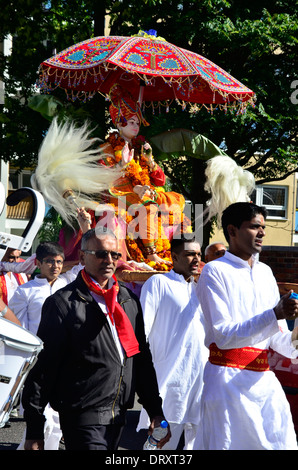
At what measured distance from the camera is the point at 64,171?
7.45 metres

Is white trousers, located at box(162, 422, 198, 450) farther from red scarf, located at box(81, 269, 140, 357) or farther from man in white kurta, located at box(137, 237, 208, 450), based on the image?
red scarf, located at box(81, 269, 140, 357)

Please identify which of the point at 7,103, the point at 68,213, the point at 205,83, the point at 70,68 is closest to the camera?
the point at 68,213

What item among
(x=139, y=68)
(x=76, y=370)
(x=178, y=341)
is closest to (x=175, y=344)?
(x=178, y=341)

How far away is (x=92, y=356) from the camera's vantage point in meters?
4.10

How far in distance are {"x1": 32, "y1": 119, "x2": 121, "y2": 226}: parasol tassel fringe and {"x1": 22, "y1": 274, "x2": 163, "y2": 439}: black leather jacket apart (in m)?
3.37

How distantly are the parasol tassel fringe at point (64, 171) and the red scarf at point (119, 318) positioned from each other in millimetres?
3323

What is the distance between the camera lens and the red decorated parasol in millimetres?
8164

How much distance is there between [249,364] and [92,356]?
0.96 metres

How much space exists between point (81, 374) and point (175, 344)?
2145 millimetres

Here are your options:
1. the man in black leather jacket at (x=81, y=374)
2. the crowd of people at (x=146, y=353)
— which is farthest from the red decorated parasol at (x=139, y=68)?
the man in black leather jacket at (x=81, y=374)

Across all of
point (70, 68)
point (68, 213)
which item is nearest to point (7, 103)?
point (70, 68)

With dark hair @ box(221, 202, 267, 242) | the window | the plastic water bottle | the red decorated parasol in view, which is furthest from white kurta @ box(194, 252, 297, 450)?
the window
